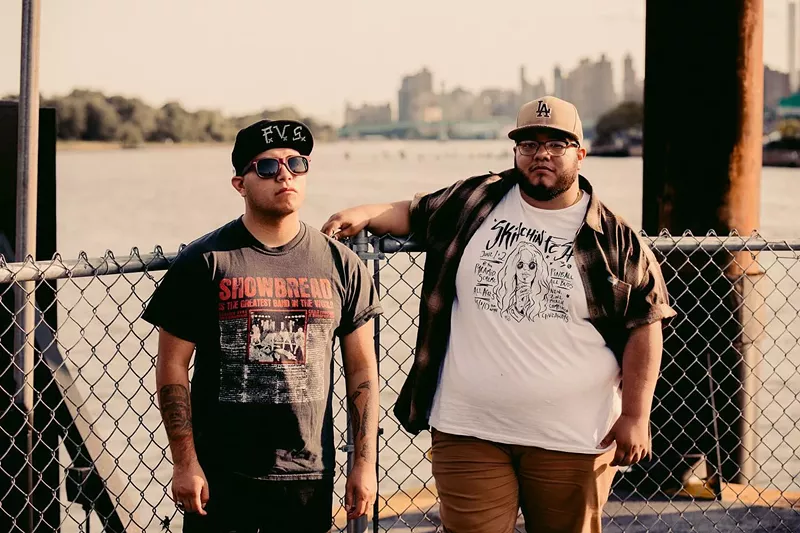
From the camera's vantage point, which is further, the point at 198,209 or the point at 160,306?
the point at 198,209

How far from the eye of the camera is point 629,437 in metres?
3.72

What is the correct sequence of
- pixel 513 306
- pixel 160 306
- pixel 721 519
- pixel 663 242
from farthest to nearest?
pixel 721 519 < pixel 663 242 < pixel 513 306 < pixel 160 306

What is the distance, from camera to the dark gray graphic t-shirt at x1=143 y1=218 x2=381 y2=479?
334cm

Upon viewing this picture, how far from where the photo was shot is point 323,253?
11.5ft

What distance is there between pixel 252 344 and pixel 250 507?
1.62ft

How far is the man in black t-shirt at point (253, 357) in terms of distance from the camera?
3334 millimetres

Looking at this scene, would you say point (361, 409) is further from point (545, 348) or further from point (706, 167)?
point (706, 167)

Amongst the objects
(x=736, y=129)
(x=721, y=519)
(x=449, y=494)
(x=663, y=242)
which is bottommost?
(x=721, y=519)

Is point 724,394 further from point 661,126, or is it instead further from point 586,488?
point 586,488

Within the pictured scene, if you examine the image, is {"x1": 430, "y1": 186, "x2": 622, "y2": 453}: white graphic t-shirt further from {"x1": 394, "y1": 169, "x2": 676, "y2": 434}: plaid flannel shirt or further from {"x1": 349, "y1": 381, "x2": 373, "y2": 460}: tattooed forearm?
{"x1": 349, "y1": 381, "x2": 373, "y2": 460}: tattooed forearm

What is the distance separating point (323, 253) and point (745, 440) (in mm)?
3555

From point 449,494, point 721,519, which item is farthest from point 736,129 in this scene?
point 449,494

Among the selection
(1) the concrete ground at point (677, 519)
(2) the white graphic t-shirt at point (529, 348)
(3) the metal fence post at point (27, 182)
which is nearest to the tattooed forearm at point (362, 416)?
(2) the white graphic t-shirt at point (529, 348)

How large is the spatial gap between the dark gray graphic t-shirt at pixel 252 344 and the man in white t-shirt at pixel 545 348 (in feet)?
1.78
